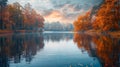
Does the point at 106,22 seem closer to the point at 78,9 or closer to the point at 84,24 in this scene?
the point at 84,24

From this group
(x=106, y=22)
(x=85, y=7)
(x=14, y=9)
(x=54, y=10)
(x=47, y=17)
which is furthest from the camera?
(x=54, y=10)

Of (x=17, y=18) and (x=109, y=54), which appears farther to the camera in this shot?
(x=17, y=18)

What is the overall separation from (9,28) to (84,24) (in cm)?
3199

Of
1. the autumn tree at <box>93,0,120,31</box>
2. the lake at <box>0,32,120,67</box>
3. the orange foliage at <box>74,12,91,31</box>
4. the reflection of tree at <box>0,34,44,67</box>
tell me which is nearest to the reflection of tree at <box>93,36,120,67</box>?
the lake at <box>0,32,120,67</box>

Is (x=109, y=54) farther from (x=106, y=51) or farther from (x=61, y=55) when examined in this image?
(x=61, y=55)

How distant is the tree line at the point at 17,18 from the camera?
7026cm

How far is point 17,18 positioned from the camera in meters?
83.2

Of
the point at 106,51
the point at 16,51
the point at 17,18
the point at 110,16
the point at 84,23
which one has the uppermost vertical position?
the point at 110,16

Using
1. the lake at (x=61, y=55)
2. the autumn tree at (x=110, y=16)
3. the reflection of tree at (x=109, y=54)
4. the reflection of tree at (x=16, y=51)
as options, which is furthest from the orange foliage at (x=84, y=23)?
the reflection of tree at (x=109, y=54)

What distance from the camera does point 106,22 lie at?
2244 inches

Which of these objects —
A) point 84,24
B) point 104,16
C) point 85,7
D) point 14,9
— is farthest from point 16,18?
point 85,7

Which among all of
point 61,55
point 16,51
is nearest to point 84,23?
point 16,51

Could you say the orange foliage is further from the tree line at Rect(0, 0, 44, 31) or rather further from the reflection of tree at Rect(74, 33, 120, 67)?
the reflection of tree at Rect(74, 33, 120, 67)

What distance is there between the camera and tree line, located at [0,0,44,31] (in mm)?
70262
